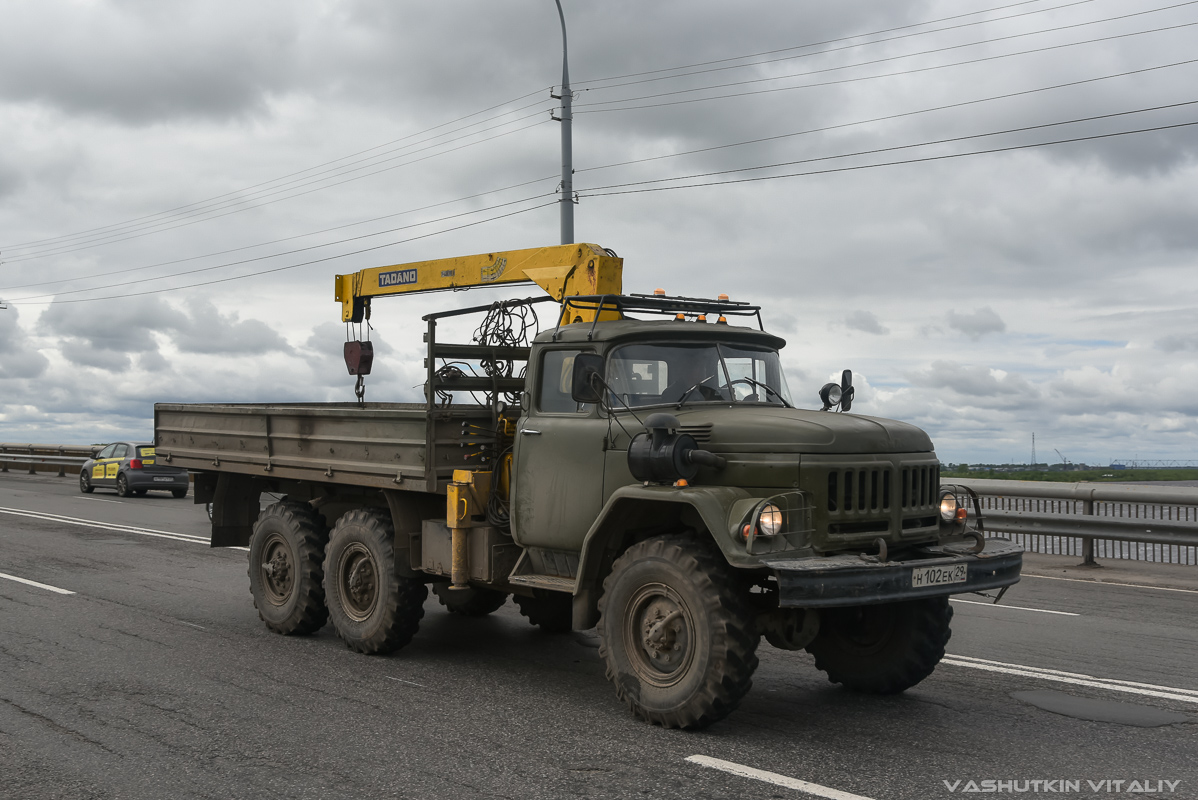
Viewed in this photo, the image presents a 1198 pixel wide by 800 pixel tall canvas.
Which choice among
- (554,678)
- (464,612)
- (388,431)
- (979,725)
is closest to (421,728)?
(554,678)

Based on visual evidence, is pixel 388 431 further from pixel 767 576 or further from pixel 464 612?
pixel 767 576

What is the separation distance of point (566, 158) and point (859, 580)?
13.7m

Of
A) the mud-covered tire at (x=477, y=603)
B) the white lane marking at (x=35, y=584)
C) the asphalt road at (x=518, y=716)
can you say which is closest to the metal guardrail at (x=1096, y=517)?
the asphalt road at (x=518, y=716)

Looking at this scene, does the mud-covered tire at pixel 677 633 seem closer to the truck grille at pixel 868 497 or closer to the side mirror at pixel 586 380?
the truck grille at pixel 868 497

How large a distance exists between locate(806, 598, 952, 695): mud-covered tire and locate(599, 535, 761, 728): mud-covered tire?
1392 millimetres

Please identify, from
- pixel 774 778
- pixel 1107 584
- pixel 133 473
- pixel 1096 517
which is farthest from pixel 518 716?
pixel 133 473

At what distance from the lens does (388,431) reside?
8258 mm

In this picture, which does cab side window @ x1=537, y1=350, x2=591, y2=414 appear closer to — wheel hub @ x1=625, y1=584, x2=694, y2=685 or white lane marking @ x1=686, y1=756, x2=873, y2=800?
wheel hub @ x1=625, y1=584, x2=694, y2=685

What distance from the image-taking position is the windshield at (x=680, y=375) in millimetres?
6914

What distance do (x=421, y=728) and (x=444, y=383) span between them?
3.02m

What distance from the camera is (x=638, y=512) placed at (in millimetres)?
6469

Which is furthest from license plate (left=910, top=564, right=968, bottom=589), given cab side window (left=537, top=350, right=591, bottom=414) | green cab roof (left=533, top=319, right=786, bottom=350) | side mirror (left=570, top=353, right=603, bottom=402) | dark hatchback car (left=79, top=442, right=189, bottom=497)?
dark hatchback car (left=79, top=442, right=189, bottom=497)

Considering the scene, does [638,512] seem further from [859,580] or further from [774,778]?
[774,778]

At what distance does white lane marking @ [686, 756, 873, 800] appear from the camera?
4906 millimetres
